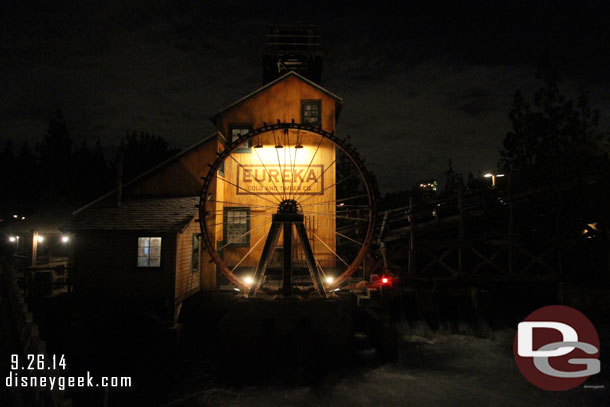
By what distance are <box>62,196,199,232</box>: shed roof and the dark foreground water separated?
5364 millimetres

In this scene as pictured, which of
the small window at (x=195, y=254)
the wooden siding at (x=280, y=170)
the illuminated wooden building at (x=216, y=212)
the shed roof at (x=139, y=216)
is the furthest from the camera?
the small window at (x=195, y=254)

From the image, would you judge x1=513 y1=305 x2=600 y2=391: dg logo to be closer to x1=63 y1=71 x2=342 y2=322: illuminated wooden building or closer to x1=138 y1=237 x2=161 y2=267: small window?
x1=63 y1=71 x2=342 y2=322: illuminated wooden building

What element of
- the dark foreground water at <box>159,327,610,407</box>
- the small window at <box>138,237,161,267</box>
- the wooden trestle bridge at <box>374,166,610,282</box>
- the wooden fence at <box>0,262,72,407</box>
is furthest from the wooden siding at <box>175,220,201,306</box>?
the wooden trestle bridge at <box>374,166,610,282</box>

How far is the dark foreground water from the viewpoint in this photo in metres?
9.26

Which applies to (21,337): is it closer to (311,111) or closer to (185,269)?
(185,269)

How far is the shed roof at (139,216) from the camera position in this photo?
41.7 feet

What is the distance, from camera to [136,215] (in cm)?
1347

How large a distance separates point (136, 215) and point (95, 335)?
14.5 feet

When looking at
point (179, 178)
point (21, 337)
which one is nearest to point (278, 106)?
point (179, 178)

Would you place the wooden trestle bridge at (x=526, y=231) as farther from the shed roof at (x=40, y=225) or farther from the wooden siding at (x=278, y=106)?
the shed roof at (x=40, y=225)

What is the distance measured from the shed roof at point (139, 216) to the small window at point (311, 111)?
18.2 feet

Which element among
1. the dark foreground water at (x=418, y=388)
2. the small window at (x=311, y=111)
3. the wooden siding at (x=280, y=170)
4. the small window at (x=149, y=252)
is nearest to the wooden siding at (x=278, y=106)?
the wooden siding at (x=280, y=170)

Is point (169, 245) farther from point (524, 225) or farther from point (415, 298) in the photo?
point (524, 225)

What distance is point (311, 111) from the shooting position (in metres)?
14.8
